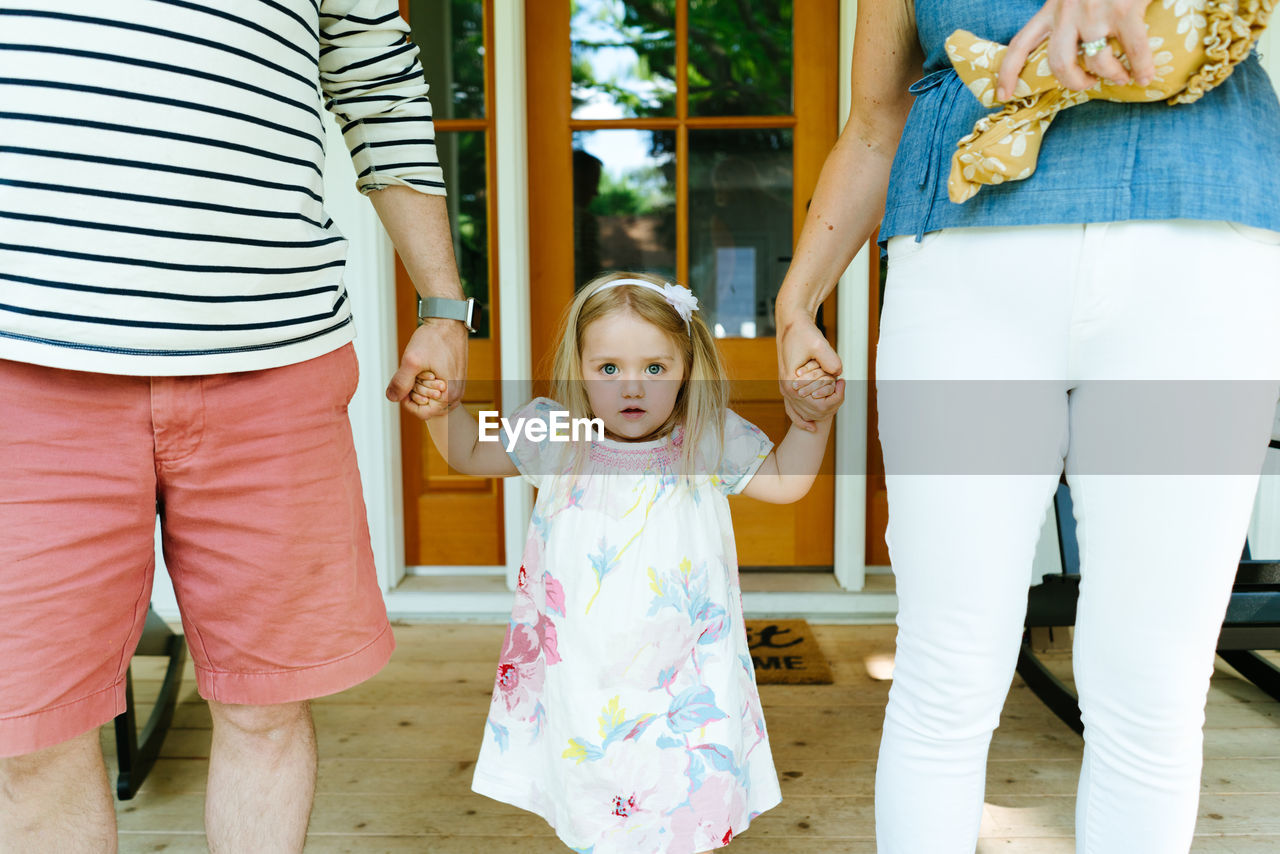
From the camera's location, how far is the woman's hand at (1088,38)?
692 mm

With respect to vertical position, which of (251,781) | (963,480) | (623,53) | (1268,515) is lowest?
(1268,515)

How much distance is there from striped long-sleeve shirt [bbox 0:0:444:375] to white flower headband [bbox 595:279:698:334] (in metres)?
0.44

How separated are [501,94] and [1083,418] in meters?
2.05

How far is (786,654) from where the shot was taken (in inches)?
90.4

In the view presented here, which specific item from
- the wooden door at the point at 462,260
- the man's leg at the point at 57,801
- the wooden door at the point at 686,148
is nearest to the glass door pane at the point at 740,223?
the wooden door at the point at 686,148

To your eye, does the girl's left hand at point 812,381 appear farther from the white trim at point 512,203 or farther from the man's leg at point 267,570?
the white trim at point 512,203

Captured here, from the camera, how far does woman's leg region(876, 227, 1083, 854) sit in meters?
0.80

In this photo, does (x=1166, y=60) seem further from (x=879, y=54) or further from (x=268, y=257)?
(x=268, y=257)

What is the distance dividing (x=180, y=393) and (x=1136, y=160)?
2.89ft

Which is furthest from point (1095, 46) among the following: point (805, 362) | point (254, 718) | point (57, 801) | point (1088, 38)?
point (57, 801)

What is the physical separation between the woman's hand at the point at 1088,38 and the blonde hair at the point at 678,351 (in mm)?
633

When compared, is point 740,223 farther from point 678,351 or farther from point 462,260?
point 678,351

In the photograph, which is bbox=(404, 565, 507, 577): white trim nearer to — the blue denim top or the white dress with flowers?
the white dress with flowers

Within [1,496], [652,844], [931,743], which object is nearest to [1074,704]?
[652,844]
